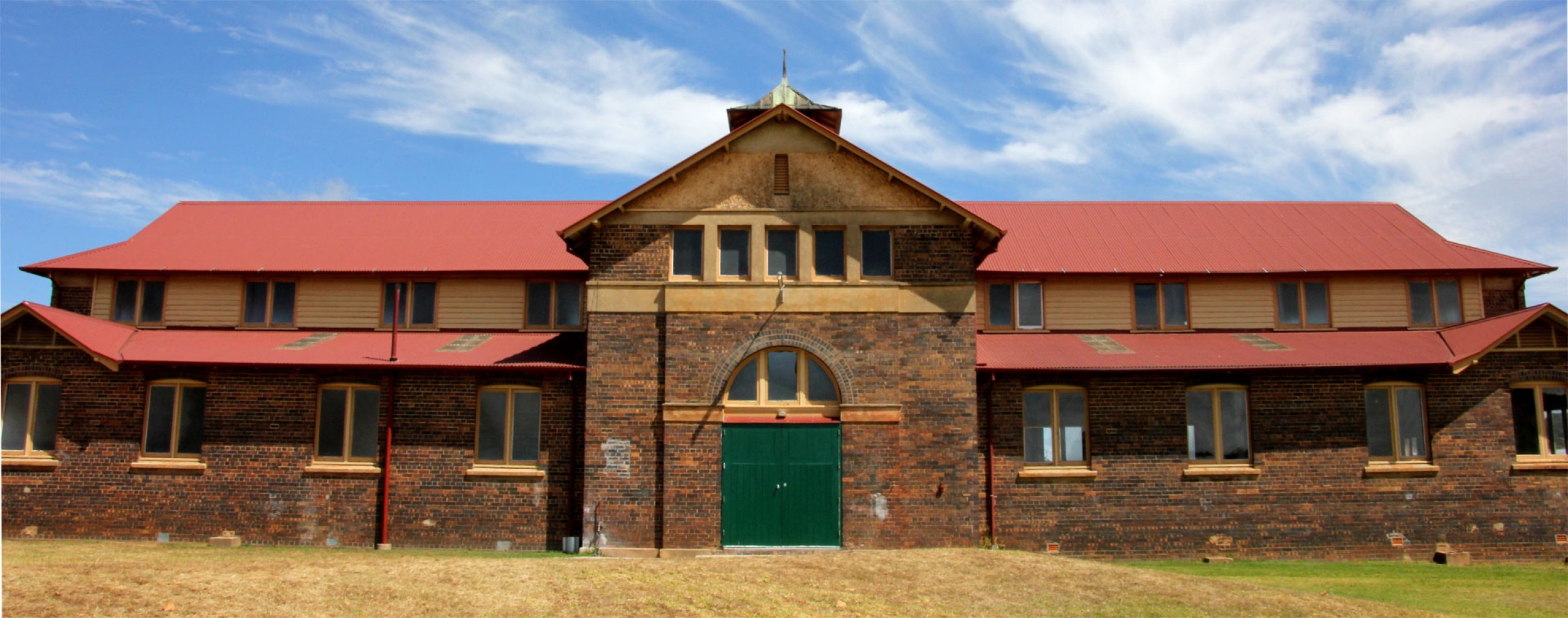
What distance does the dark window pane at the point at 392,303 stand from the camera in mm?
23203

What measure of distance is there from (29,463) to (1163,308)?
77.3 feet

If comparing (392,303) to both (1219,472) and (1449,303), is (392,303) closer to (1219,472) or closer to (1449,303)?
(1219,472)

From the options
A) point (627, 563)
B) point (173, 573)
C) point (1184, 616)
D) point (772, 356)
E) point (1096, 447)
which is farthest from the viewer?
point (1096, 447)

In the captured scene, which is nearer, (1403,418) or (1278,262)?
(1403,418)

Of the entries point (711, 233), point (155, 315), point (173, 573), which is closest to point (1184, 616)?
point (711, 233)

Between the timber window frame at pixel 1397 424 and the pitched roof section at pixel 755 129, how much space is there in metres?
8.93

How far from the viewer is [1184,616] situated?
45.1 ft

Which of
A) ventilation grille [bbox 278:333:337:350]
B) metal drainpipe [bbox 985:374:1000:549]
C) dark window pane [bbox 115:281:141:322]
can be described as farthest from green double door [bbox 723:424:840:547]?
dark window pane [bbox 115:281:141:322]

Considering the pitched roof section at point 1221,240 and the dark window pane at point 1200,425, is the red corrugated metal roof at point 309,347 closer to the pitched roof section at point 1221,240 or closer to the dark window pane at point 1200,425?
the pitched roof section at point 1221,240

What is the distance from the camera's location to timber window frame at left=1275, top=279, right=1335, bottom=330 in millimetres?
23281

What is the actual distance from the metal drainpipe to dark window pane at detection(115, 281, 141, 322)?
1862 centimetres

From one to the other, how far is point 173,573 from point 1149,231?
21.0 meters

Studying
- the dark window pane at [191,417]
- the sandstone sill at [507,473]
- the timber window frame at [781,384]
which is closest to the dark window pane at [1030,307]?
the timber window frame at [781,384]

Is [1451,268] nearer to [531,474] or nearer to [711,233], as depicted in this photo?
[711,233]
